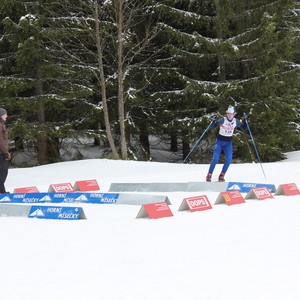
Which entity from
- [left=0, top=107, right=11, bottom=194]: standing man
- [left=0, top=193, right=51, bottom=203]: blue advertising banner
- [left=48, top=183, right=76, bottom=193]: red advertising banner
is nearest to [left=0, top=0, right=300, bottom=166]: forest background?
[left=48, top=183, right=76, bottom=193]: red advertising banner

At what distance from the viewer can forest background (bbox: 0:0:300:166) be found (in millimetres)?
18875

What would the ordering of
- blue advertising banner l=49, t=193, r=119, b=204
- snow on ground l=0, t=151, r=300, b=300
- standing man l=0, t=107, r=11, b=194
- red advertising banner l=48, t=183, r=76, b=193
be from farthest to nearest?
red advertising banner l=48, t=183, r=76, b=193, standing man l=0, t=107, r=11, b=194, blue advertising banner l=49, t=193, r=119, b=204, snow on ground l=0, t=151, r=300, b=300

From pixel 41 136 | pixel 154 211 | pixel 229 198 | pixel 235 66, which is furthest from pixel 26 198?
pixel 235 66

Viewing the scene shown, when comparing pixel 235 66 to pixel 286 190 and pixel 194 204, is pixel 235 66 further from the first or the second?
pixel 194 204

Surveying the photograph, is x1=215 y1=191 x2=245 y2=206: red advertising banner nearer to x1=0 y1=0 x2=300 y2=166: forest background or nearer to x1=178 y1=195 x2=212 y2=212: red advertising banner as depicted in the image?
x1=178 y1=195 x2=212 y2=212: red advertising banner

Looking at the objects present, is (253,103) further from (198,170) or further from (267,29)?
(198,170)

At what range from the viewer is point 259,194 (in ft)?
30.2

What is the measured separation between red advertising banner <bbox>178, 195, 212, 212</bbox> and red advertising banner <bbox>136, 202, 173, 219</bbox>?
51cm

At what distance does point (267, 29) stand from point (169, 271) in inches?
624

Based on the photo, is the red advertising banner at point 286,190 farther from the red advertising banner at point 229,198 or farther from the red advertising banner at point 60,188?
the red advertising banner at point 60,188

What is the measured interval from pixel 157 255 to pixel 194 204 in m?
3.02

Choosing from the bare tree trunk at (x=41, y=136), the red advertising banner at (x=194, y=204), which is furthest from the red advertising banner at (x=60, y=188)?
the bare tree trunk at (x=41, y=136)

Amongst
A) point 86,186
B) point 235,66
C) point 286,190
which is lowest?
point 86,186

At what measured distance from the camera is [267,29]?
62.0ft
